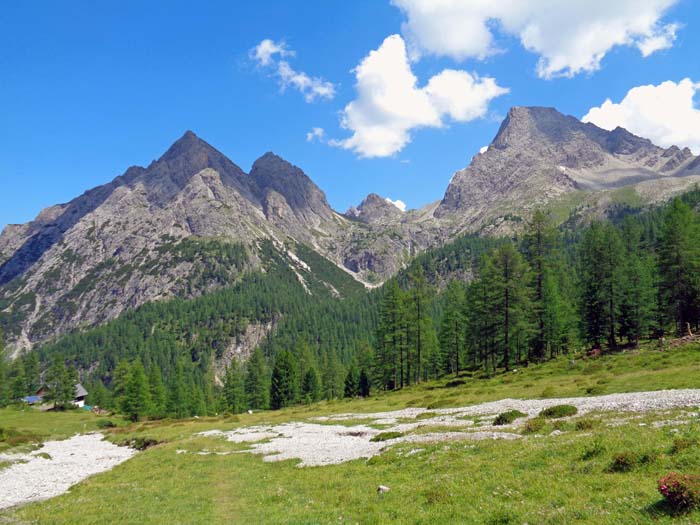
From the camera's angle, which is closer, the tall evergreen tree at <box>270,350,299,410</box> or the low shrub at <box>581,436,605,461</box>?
the low shrub at <box>581,436,605,461</box>

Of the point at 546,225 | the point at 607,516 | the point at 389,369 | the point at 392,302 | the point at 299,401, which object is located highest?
the point at 546,225

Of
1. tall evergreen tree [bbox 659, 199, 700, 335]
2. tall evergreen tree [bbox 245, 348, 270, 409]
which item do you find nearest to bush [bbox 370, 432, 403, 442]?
tall evergreen tree [bbox 659, 199, 700, 335]

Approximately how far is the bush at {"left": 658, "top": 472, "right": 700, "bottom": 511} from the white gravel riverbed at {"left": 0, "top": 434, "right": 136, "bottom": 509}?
32231mm

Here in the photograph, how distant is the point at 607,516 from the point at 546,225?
209 ft

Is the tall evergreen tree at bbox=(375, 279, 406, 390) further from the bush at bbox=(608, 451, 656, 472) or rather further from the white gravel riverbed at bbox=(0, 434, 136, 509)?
the bush at bbox=(608, 451, 656, 472)

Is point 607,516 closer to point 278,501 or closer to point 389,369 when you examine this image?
point 278,501

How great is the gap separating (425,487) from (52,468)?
1614 inches

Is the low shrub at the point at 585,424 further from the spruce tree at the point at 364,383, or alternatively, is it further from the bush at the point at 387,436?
the spruce tree at the point at 364,383

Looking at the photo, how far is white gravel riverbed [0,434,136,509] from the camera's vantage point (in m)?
28.8

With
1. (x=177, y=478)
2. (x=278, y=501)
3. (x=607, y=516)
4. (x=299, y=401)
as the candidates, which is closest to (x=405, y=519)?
(x=607, y=516)

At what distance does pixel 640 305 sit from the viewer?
64.0 meters

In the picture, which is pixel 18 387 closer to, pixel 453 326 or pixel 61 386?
pixel 61 386

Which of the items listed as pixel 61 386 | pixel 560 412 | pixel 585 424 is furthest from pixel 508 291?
pixel 61 386

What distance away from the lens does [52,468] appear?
4038 cm
